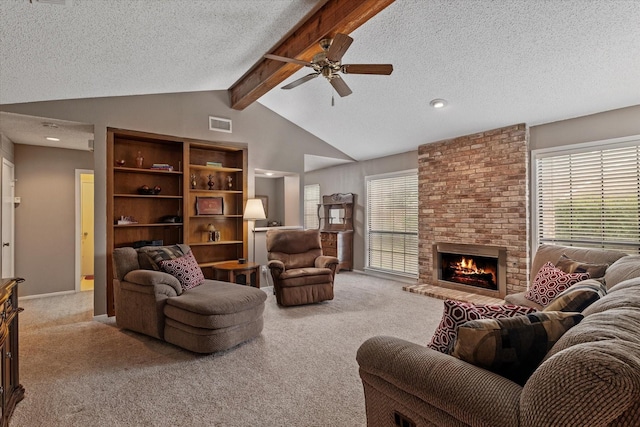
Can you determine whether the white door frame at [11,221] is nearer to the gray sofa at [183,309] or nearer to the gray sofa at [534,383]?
the gray sofa at [183,309]

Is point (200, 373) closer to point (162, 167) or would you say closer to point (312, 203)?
point (162, 167)

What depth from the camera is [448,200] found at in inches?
212

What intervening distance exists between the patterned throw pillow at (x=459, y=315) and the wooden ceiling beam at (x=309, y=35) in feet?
7.25

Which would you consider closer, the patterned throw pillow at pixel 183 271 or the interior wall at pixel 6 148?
the patterned throw pillow at pixel 183 271

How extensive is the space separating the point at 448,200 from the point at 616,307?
14.2 ft

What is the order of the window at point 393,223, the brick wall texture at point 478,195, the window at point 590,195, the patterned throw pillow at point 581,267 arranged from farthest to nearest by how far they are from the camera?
the window at point 393,223, the brick wall texture at point 478,195, the window at point 590,195, the patterned throw pillow at point 581,267

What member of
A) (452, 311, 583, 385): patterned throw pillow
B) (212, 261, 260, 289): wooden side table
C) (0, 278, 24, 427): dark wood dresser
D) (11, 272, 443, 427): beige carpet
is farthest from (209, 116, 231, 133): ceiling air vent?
(452, 311, 583, 385): patterned throw pillow

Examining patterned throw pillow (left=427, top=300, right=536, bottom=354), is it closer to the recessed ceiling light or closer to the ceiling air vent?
the recessed ceiling light

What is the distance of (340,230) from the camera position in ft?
24.1

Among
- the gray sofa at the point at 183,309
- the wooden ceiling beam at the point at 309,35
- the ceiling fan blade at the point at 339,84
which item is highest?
the wooden ceiling beam at the point at 309,35

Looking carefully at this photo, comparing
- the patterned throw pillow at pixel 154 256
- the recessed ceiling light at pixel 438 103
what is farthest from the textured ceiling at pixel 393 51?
the patterned throw pillow at pixel 154 256

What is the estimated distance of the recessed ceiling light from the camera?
14.1 feet

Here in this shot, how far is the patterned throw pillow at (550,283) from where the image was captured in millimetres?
2639

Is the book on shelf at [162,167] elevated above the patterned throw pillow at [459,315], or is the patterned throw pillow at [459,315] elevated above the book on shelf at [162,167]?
the book on shelf at [162,167]
